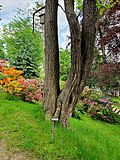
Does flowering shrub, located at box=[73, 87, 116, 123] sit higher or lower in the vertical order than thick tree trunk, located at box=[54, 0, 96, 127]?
lower

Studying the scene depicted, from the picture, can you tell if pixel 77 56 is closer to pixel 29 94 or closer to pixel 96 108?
pixel 29 94

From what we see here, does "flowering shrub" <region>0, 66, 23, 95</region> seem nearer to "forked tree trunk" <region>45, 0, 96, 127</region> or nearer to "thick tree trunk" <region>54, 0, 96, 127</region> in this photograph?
"forked tree trunk" <region>45, 0, 96, 127</region>

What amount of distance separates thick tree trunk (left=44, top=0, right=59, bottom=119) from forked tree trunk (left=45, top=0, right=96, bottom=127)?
20 millimetres

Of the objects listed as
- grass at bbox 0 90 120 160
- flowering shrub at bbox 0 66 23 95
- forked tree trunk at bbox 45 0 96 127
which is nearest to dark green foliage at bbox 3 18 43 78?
flowering shrub at bbox 0 66 23 95

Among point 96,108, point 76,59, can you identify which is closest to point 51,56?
point 76,59

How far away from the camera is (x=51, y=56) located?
374cm

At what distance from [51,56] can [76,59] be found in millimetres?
574

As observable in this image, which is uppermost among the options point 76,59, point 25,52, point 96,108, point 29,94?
point 25,52

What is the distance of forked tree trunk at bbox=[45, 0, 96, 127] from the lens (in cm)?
333

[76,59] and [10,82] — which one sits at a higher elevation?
[76,59]

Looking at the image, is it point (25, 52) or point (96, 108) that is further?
point (25, 52)

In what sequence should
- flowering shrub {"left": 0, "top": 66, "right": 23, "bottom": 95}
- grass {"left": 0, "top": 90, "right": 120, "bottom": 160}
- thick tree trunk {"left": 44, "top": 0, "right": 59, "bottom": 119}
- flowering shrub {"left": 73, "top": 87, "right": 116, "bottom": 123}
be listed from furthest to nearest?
flowering shrub {"left": 73, "top": 87, "right": 116, "bottom": 123}
flowering shrub {"left": 0, "top": 66, "right": 23, "bottom": 95}
thick tree trunk {"left": 44, "top": 0, "right": 59, "bottom": 119}
grass {"left": 0, "top": 90, "right": 120, "bottom": 160}

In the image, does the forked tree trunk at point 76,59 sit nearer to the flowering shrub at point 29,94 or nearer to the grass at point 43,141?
the grass at point 43,141

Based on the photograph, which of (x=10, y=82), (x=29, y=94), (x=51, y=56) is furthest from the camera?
(x=29, y=94)
